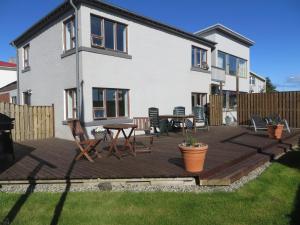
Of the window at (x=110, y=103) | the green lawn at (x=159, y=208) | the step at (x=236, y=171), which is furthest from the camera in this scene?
the window at (x=110, y=103)

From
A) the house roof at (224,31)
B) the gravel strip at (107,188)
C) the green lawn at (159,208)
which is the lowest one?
the green lawn at (159,208)

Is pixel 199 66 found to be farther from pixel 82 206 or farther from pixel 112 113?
pixel 82 206

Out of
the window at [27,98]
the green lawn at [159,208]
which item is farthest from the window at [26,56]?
the green lawn at [159,208]

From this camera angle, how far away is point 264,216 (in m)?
4.23

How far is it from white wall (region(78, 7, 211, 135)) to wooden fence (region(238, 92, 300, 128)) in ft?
11.0

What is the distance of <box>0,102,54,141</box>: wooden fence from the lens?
1188 centimetres

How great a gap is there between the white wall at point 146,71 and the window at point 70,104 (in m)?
1.26

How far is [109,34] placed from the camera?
12.0 meters

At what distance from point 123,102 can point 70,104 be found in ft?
7.76

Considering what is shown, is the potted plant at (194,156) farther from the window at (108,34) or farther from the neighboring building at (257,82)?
the neighboring building at (257,82)

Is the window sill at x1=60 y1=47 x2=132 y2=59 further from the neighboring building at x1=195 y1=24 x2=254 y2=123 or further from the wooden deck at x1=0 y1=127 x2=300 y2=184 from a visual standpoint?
the neighboring building at x1=195 y1=24 x2=254 y2=123

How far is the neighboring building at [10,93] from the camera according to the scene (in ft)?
63.0

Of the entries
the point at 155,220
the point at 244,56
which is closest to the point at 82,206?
the point at 155,220

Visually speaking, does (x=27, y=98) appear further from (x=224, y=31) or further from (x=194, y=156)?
(x=224, y=31)
